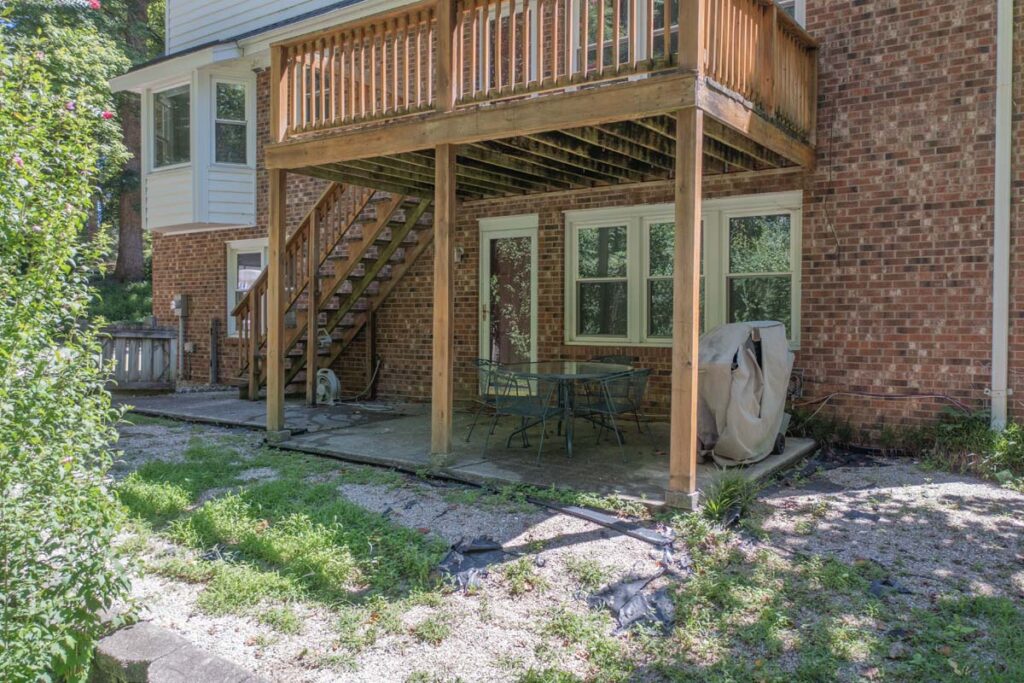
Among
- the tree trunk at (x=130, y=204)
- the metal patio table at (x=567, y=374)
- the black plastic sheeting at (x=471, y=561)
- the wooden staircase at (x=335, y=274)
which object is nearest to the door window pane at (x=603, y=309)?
the metal patio table at (x=567, y=374)

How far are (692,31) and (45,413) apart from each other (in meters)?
4.51

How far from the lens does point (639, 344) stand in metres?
9.02

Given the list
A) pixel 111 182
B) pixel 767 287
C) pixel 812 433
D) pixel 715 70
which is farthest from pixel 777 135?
pixel 111 182

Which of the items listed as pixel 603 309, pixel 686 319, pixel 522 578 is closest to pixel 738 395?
pixel 686 319

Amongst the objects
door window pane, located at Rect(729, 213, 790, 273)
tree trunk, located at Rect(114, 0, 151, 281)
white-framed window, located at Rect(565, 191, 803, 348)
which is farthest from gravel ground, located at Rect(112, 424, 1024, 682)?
tree trunk, located at Rect(114, 0, 151, 281)

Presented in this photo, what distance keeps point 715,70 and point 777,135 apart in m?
1.43

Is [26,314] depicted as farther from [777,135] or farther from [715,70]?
[777,135]

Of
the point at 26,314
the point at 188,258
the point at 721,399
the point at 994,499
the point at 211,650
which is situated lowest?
the point at 211,650

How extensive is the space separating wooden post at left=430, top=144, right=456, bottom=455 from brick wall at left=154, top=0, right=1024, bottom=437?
10.9 feet

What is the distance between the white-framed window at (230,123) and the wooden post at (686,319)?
386 inches

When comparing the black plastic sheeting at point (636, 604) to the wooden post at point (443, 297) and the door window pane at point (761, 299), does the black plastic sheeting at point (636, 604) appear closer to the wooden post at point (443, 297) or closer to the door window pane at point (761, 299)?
the wooden post at point (443, 297)

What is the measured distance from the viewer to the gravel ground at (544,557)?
3727 mm

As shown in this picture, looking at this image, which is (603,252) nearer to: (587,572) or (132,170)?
(587,572)

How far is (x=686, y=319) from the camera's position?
526 cm
